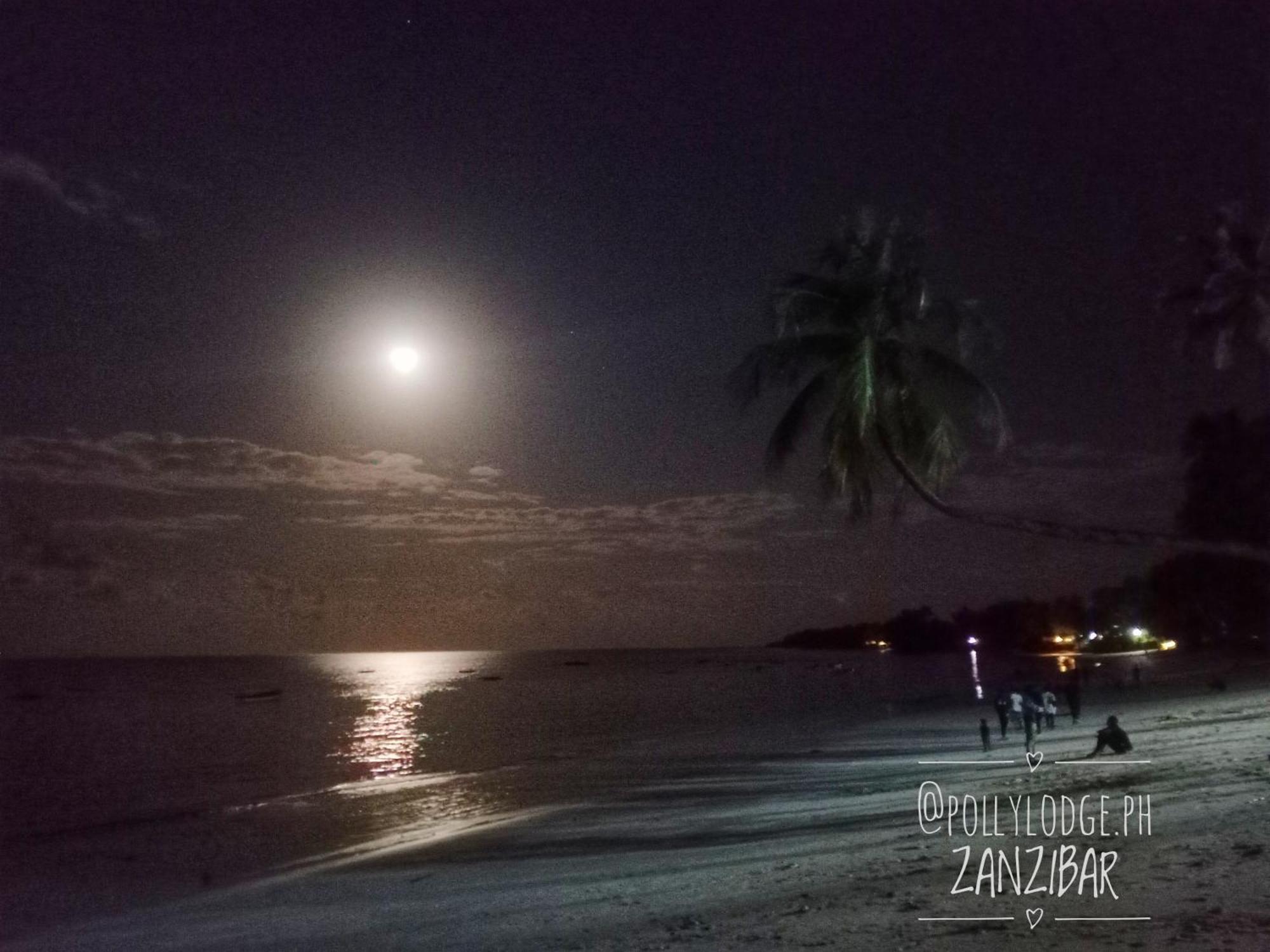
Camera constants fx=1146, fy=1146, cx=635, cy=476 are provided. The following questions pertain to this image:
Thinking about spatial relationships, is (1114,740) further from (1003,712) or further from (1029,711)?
(1003,712)

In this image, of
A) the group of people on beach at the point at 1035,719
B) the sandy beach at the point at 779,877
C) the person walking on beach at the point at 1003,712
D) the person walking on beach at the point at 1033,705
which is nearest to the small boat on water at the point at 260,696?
A: the group of people on beach at the point at 1035,719

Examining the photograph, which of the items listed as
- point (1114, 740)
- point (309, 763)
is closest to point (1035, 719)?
point (1114, 740)

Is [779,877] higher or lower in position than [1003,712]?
lower

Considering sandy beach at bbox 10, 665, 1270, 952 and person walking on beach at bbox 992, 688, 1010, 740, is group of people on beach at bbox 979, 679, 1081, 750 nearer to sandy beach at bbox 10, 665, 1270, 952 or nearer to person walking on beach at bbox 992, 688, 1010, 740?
person walking on beach at bbox 992, 688, 1010, 740

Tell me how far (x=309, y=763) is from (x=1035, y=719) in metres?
27.1

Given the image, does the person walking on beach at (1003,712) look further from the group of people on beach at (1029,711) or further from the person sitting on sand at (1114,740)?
the person sitting on sand at (1114,740)

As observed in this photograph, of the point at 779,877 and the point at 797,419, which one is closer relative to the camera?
the point at 779,877

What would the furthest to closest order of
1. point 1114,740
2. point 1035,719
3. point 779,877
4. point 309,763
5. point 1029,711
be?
point 309,763, point 1035,719, point 1029,711, point 1114,740, point 779,877

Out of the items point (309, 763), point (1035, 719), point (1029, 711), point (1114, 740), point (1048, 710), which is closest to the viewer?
point (1114, 740)

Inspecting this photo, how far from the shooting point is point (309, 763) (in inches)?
1638

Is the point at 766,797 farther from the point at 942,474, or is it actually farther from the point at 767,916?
the point at 767,916

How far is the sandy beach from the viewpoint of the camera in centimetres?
789

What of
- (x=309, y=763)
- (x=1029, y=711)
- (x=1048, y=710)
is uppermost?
(x=1029, y=711)

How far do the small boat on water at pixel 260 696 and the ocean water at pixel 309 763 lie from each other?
540 millimetres
